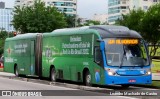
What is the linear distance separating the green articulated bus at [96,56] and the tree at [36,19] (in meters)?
24.7

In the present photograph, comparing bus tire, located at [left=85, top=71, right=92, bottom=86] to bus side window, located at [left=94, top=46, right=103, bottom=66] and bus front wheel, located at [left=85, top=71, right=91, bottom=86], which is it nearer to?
bus front wheel, located at [left=85, top=71, right=91, bottom=86]

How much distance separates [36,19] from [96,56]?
110 ft

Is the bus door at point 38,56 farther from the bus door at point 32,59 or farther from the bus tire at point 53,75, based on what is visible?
the bus tire at point 53,75

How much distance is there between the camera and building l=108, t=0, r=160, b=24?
161000mm

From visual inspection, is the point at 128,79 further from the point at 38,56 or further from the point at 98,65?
the point at 38,56

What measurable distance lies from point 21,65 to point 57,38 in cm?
681

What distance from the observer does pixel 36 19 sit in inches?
2181

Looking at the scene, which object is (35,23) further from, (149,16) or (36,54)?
(36,54)

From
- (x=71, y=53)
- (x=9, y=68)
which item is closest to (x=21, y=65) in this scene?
(x=9, y=68)

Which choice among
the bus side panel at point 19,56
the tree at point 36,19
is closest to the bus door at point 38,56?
the bus side panel at point 19,56

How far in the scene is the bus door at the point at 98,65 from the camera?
2228cm

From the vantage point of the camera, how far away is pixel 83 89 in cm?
2227

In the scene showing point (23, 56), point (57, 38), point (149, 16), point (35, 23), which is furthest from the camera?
point (149, 16)

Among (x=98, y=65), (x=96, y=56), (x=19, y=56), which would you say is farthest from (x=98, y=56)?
(x=19, y=56)
